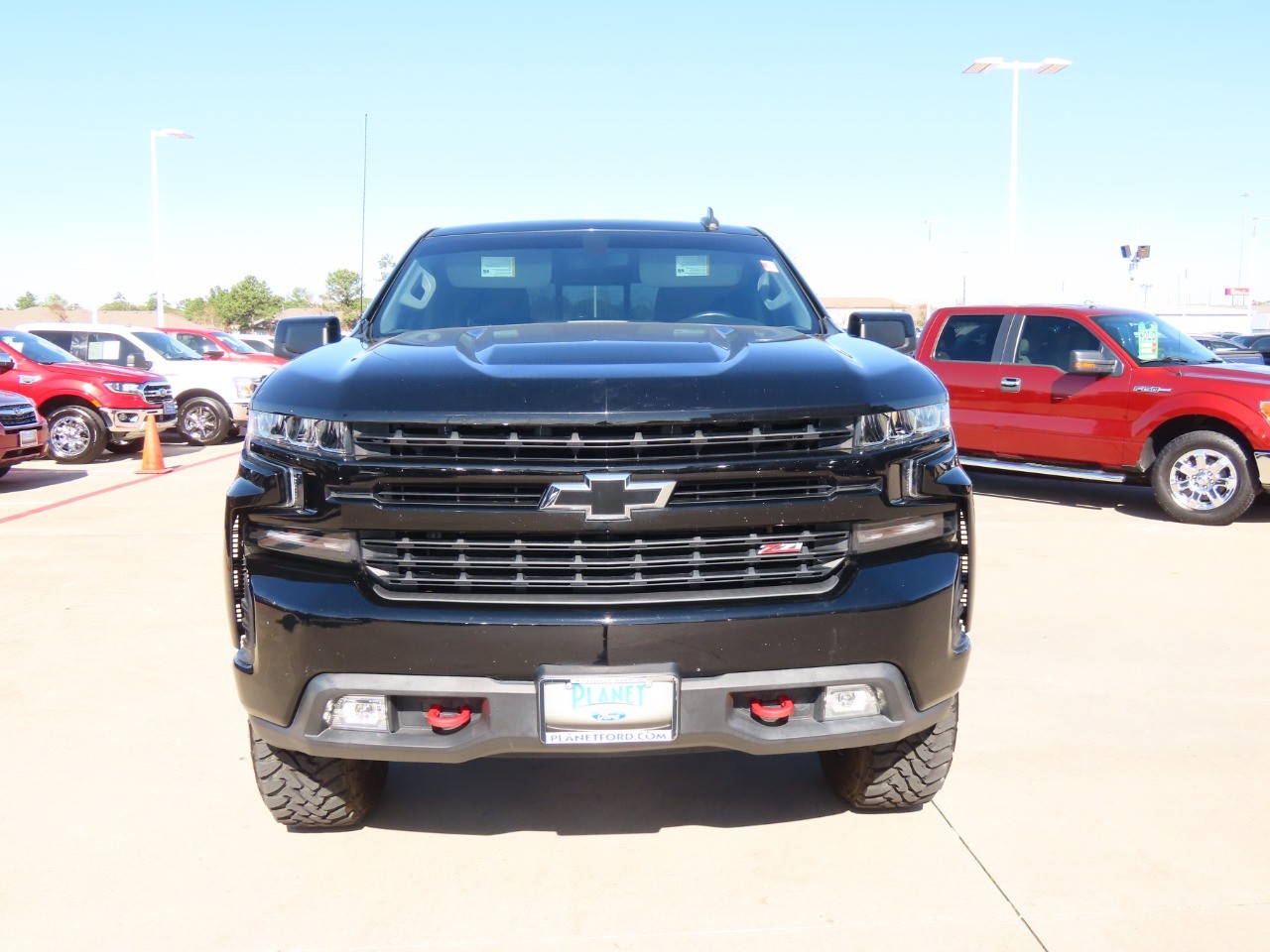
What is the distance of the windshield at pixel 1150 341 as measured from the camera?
388 inches

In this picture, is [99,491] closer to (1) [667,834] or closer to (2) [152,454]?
(2) [152,454]

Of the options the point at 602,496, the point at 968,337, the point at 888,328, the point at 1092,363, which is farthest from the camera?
the point at 968,337

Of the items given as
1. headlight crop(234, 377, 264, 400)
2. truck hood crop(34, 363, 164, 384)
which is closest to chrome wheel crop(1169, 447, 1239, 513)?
truck hood crop(34, 363, 164, 384)

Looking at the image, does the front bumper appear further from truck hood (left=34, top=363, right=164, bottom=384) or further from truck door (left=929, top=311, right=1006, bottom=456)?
truck hood (left=34, top=363, right=164, bottom=384)

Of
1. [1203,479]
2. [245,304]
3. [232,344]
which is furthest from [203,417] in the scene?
[245,304]

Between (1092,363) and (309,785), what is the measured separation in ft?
26.9

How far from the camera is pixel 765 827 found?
3.54 meters

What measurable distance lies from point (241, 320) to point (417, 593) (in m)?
85.5

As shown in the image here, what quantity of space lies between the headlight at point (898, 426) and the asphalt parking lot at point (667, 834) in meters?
1.26

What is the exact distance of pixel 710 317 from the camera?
410 centimetres

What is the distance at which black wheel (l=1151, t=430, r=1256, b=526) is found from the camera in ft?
30.1

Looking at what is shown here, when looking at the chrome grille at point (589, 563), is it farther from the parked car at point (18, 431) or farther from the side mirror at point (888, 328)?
the parked car at point (18, 431)

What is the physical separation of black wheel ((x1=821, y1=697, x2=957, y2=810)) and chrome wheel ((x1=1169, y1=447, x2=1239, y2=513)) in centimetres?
693

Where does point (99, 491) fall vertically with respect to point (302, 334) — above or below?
below
